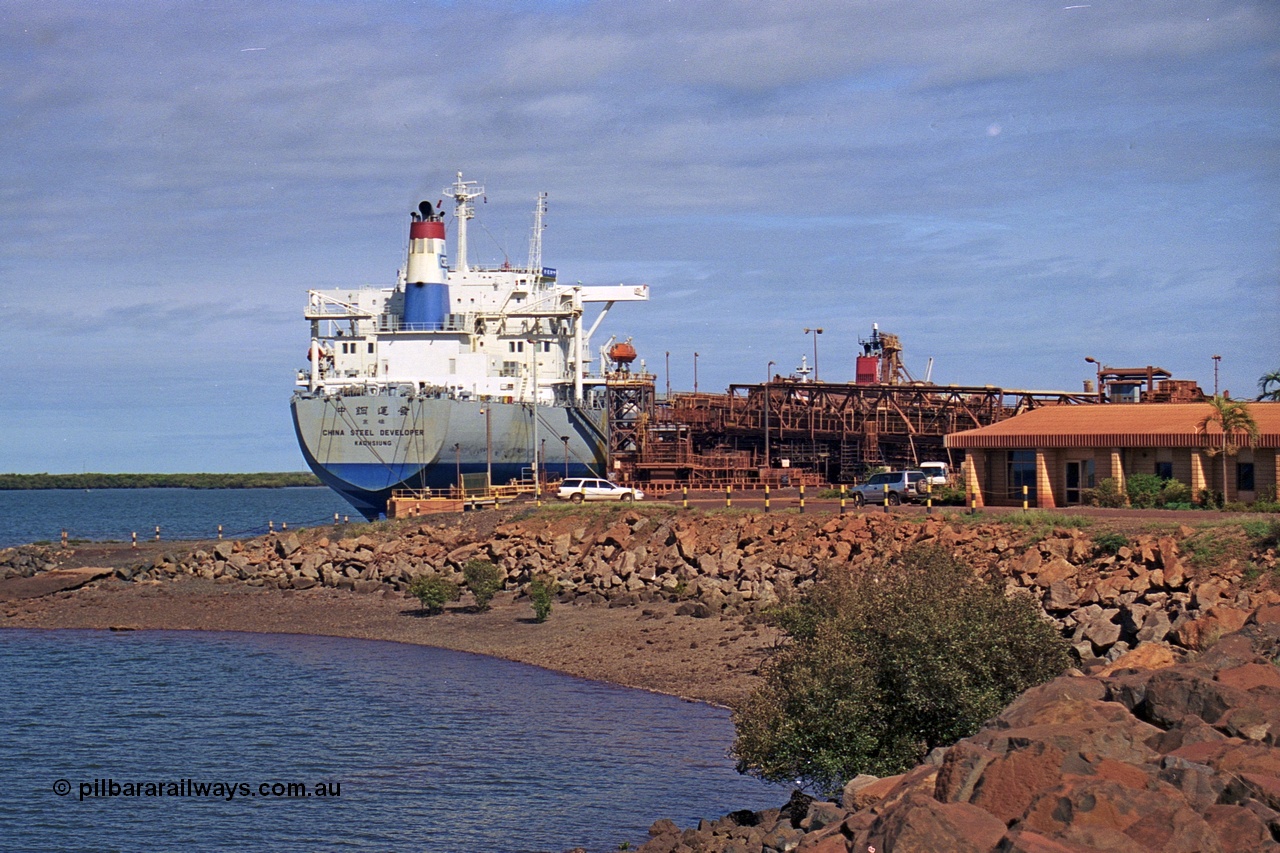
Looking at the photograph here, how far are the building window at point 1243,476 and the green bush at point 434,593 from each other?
1794 centimetres

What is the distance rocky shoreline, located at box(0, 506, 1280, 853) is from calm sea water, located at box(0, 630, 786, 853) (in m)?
1.78

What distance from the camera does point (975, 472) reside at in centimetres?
3366

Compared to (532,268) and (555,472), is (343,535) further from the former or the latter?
(532,268)

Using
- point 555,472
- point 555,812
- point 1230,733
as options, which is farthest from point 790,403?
point 1230,733

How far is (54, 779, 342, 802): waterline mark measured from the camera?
672 inches

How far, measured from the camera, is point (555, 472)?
60812 mm

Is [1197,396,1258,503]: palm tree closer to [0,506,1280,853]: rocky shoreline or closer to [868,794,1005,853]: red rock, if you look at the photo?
[0,506,1280,853]: rocky shoreline

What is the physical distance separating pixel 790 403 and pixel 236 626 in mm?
30313

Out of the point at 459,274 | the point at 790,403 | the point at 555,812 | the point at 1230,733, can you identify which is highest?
the point at 459,274

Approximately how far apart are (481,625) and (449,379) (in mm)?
30352

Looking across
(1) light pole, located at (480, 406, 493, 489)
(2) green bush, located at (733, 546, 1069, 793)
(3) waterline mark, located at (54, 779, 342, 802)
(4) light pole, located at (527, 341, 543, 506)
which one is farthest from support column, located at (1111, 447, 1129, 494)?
(1) light pole, located at (480, 406, 493, 489)

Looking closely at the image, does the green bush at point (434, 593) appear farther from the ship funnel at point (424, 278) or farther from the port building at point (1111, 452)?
the ship funnel at point (424, 278)

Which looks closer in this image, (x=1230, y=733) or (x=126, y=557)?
(x=1230, y=733)

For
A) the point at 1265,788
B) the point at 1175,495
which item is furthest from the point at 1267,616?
the point at 1175,495
